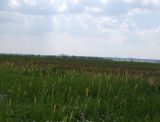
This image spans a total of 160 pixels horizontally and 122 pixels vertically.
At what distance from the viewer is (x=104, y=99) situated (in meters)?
12.4

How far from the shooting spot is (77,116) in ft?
33.7

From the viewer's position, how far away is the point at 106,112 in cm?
1101

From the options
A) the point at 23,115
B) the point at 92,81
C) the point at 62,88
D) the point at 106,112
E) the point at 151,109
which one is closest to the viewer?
the point at 23,115

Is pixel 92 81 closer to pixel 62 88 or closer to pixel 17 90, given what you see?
pixel 62 88

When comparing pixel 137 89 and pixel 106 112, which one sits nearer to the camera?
pixel 106 112

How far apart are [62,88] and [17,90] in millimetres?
1467

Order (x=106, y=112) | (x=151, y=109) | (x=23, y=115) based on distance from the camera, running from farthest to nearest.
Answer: (x=151, y=109), (x=106, y=112), (x=23, y=115)

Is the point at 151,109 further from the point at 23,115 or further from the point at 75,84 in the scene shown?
the point at 23,115

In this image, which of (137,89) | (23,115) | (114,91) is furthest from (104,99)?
(23,115)

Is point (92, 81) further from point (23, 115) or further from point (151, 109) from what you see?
point (23, 115)

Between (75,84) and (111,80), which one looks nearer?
(75,84)

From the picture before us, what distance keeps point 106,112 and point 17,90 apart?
2.84m

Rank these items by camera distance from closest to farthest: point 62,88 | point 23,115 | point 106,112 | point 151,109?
point 23,115 → point 106,112 → point 151,109 → point 62,88

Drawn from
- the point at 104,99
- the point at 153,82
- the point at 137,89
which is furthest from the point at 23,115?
the point at 153,82
